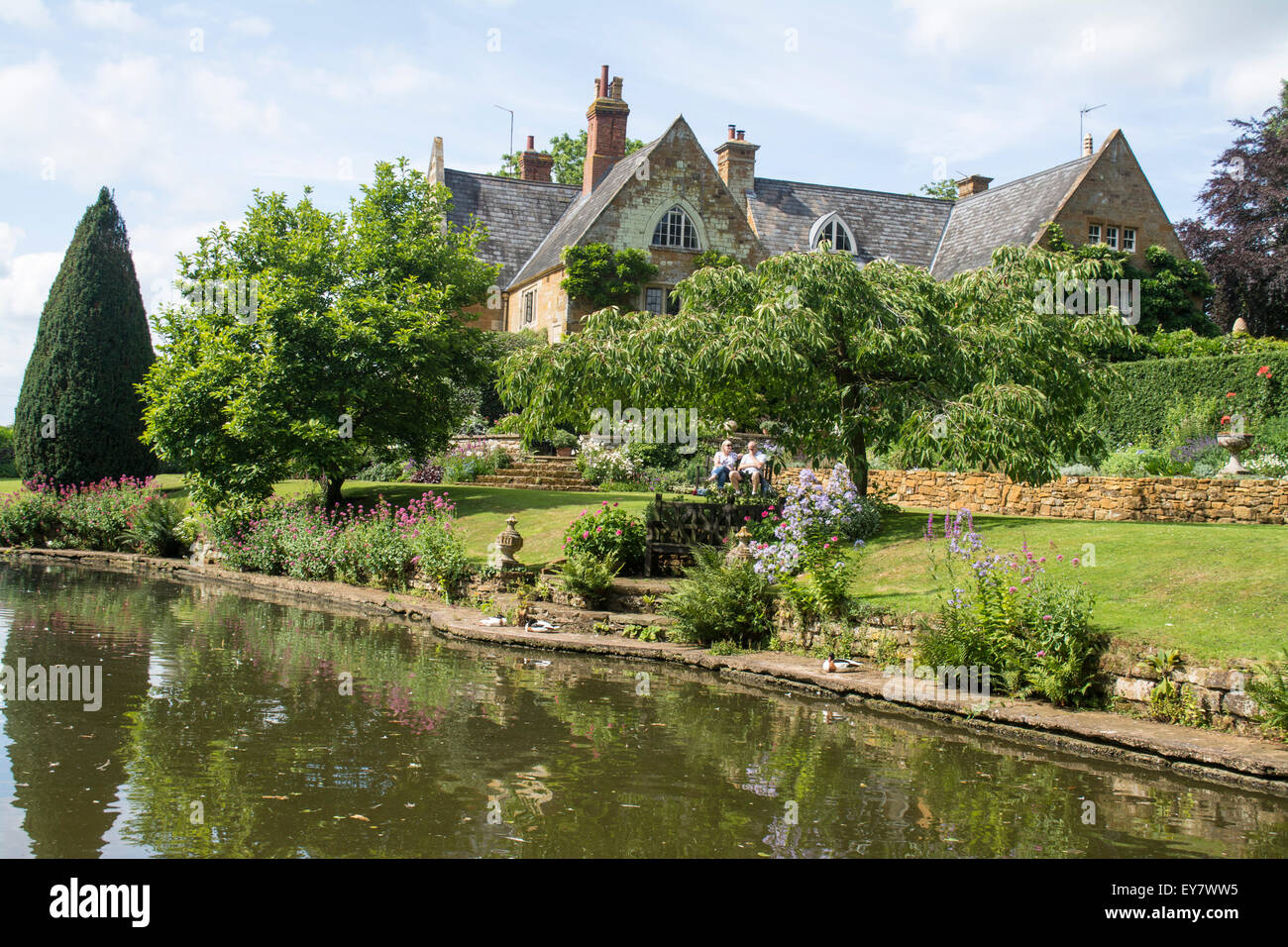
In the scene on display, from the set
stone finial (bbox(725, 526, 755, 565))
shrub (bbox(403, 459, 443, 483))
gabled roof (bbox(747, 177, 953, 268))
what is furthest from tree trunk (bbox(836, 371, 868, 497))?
gabled roof (bbox(747, 177, 953, 268))

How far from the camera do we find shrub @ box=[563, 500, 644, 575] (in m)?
14.5

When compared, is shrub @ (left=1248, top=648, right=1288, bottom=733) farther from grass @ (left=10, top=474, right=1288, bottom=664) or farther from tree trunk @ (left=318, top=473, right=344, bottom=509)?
tree trunk @ (left=318, top=473, right=344, bottom=509)

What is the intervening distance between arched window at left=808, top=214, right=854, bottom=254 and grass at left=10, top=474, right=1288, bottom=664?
2140 cm

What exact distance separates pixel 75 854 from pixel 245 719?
9.94 feet

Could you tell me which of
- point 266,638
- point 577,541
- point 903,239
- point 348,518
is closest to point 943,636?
point 577,541

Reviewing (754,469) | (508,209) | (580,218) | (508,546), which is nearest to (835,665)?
(508,546)

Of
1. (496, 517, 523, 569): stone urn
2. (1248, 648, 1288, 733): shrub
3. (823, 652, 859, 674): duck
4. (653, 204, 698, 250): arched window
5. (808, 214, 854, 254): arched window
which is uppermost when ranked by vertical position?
(808, 214, 854, 254): arched window

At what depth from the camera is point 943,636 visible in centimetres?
987

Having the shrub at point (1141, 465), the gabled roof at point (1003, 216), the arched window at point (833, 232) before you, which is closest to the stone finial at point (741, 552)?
the shrub at point (1141, 465)

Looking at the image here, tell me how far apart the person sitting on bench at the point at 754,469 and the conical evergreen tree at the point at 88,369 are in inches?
693

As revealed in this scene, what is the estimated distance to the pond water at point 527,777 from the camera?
568 centimetres

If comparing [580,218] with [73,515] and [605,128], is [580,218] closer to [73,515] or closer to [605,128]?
[605,128]

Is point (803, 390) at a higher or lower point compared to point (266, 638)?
higher
